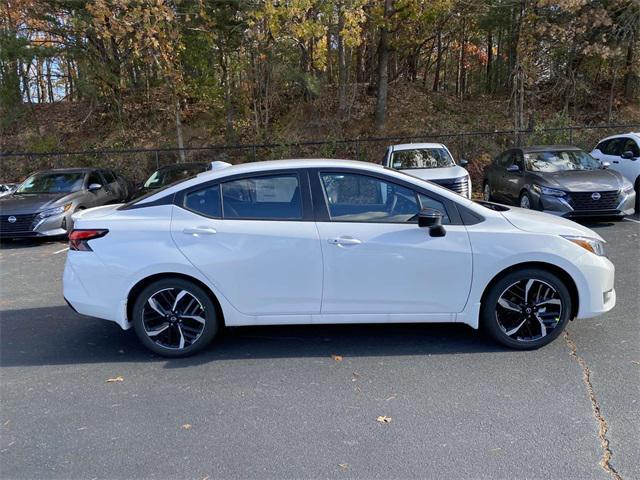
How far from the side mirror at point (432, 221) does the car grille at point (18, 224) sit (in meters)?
8.60

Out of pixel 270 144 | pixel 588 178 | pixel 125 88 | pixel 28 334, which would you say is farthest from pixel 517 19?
pixel 28 334

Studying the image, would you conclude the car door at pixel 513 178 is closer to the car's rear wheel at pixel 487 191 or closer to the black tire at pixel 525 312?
the car's rear wheel at pixel 487 191

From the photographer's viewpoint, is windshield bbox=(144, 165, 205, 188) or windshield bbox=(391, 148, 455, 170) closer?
windshield bbox=(391, 148, 455, 170)

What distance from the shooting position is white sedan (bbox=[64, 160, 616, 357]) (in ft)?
13.8

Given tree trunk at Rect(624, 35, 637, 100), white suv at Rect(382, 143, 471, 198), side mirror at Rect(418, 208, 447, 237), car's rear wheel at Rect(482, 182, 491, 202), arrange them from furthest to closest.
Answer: tree trunk at Rect(624, 35, 637, 100)
car's rear wheel at Rect(482, 182, 491, 202)
white suv at Rect(382, 143, 471, 198)
side mirror at Rect(418, 208, 447, 237)

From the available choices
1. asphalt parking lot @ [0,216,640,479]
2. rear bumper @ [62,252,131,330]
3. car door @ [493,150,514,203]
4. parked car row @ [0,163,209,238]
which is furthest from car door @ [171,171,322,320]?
car door @ [493,150,514,203]

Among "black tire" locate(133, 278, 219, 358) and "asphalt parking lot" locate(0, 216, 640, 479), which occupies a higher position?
"black tire" locate(133, 278, 219, 358)

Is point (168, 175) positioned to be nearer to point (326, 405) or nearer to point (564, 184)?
point (564, 184)

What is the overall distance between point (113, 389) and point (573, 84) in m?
19.9

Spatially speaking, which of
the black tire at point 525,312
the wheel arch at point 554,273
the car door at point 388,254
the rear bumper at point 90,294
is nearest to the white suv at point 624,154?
the wheel arch at point 554,273

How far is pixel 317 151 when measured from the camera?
59.0 feet

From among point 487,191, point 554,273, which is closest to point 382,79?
point 487,191

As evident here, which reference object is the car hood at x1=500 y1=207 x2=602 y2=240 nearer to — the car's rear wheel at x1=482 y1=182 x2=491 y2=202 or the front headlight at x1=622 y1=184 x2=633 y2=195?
the front headlight at x1=622 y1=184 x2=633 y2=195

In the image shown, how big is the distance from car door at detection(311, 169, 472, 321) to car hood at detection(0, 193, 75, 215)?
791 centimetres
